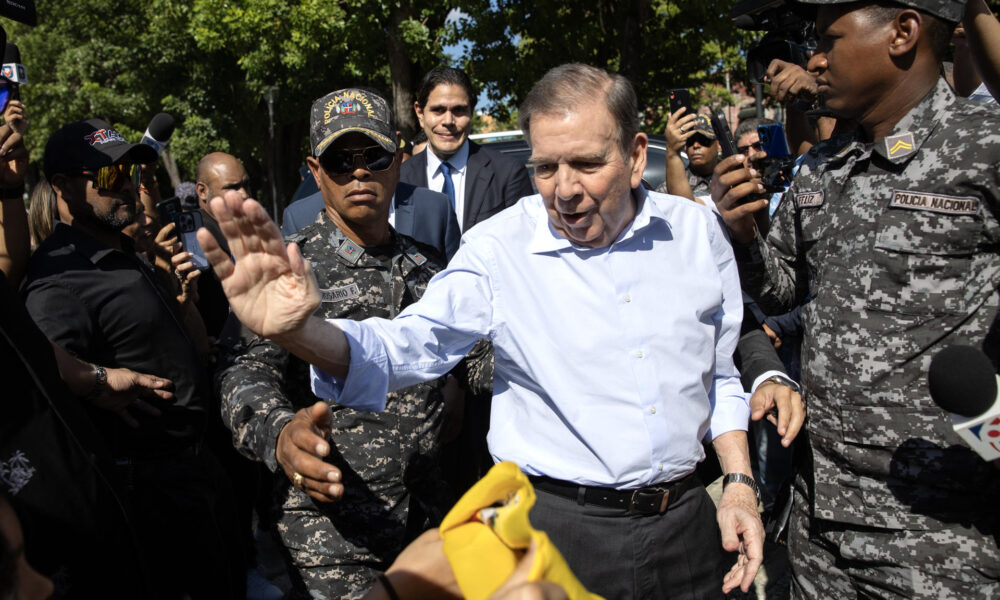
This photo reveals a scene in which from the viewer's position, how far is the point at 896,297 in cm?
230

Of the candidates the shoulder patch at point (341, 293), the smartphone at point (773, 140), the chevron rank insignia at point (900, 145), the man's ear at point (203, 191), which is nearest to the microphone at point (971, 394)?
the chevron rank insignia at point (900, 145)

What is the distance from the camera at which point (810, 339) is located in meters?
2.59

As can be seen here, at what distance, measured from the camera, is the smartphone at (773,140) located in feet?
9.10

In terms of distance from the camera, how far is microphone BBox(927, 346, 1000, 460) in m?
1.90

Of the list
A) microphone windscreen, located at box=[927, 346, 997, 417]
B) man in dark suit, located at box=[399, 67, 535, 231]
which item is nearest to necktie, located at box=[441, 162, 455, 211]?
man in dark suit, located at box=[399, 67, 535, 231]

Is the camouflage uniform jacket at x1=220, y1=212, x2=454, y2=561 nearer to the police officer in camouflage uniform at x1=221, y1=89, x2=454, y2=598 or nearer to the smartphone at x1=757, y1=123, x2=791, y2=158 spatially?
the police officer in camouflage uniform at x1=221, y1=89, x2=454, y2=598

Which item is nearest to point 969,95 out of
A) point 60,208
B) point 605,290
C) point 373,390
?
point 605,290

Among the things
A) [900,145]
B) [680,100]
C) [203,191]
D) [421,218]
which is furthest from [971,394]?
[203,191]

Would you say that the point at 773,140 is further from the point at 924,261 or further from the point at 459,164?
the point at 459,164

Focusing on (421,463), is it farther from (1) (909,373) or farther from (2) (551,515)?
(1) (909,373)

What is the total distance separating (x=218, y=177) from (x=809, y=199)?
473 cm

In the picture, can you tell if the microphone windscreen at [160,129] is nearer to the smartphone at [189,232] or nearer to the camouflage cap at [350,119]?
the smartphone at [189,232]

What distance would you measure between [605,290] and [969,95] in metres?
2.59

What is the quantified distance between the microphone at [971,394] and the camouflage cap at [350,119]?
205 centimetres
